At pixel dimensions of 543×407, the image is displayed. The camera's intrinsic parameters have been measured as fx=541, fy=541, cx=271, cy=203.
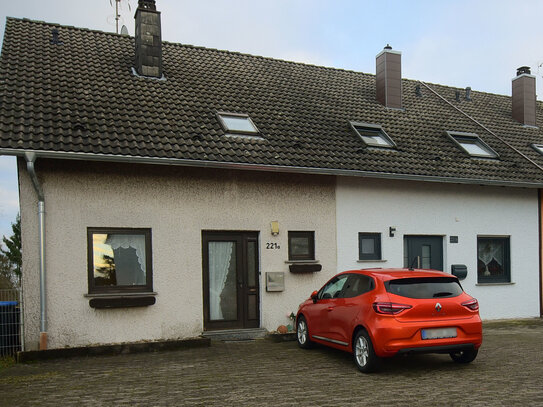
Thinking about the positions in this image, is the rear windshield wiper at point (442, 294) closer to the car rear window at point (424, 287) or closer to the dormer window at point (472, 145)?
the car rear window at point (424, 287)

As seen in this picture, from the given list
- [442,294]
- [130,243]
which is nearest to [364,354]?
[442,294]

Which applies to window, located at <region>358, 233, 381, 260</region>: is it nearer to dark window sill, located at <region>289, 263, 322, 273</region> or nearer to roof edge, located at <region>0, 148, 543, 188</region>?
dark window sill, located at <region>289, 263, 322, 273</region>

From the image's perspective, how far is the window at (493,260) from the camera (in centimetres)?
1370

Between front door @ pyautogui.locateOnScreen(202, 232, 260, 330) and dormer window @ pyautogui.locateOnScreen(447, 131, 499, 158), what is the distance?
21.5 ft

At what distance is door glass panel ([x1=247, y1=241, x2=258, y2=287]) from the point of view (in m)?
11.3

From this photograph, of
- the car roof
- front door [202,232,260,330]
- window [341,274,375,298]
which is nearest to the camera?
the car roof

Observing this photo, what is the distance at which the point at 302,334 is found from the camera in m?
9.69

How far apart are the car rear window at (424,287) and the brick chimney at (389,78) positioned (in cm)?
891

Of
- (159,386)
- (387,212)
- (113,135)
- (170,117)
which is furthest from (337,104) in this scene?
(159,386)

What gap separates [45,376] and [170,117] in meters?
5.83

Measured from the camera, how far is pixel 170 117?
11477mm

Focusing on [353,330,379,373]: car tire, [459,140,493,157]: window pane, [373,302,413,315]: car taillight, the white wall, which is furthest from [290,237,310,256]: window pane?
[459,140,493,157]: window pane

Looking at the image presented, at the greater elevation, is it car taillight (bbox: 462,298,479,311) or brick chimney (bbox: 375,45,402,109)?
brick chimney (bbox: 375,45,402,109)

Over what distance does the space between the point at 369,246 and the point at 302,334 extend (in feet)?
11.5
